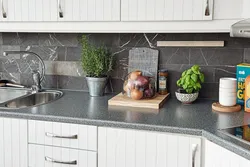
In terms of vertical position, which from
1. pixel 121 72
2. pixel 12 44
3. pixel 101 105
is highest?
pixel 12 44

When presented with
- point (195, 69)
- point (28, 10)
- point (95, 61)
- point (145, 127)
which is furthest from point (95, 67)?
point (145, 127)

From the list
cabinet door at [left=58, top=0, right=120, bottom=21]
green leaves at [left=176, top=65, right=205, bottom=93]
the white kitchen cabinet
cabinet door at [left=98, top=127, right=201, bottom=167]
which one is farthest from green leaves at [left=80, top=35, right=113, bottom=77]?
the white kitchen cabinet

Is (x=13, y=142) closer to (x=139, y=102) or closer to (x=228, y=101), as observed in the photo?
(x=139, y=102)

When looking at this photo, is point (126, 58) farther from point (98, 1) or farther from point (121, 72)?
point (98, 1)

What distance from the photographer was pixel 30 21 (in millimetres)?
2389

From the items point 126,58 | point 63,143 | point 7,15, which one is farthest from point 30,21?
point 63,143

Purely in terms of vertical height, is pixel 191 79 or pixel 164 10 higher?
pixel 164 10

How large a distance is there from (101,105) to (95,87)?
0.25 metres

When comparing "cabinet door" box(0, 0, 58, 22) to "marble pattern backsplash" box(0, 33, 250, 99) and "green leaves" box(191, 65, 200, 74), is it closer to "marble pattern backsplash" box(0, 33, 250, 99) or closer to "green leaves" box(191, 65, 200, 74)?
"marble pattern backsplash" box(0, 33, 250, 99)

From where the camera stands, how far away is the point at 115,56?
2596mm

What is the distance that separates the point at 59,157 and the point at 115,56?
875mm

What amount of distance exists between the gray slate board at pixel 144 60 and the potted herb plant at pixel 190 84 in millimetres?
288

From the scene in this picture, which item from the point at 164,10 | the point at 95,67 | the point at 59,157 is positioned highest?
the point at 164,10

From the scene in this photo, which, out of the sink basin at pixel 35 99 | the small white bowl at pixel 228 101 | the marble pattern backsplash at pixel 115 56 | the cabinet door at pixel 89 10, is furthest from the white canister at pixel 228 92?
the sink basin at pixel 35 99
